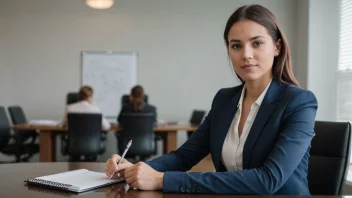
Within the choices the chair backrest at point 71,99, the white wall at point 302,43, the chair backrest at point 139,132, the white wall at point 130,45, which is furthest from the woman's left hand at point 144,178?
the white wall at point 130,45

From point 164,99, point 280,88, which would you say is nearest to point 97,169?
point 280,88

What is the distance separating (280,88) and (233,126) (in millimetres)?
227

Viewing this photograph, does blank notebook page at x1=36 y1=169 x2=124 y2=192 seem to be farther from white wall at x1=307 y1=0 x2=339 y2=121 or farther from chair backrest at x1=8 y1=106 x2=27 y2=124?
chair backrest at x1=8 y1=106 x2=27 y2=124

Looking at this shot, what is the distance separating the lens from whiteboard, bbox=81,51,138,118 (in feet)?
21.0

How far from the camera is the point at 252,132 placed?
4.45 feet

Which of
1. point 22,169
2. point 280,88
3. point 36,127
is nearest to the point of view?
point 280,88

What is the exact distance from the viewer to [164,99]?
6.44m

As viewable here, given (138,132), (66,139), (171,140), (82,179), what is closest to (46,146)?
(66,139)

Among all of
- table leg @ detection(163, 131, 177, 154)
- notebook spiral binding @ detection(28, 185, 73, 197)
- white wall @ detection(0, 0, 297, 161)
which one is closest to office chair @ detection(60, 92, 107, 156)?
white wall @ detection(0, 0, 297, 161)

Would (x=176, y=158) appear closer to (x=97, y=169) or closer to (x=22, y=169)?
(x=97, y=169)

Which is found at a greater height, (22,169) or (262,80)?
(262,80)

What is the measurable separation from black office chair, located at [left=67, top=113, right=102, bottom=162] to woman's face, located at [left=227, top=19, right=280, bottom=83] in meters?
3.42

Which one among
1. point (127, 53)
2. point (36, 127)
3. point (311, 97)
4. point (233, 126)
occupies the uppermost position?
point (127, 53)

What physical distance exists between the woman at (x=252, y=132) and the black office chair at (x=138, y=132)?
3.04m
